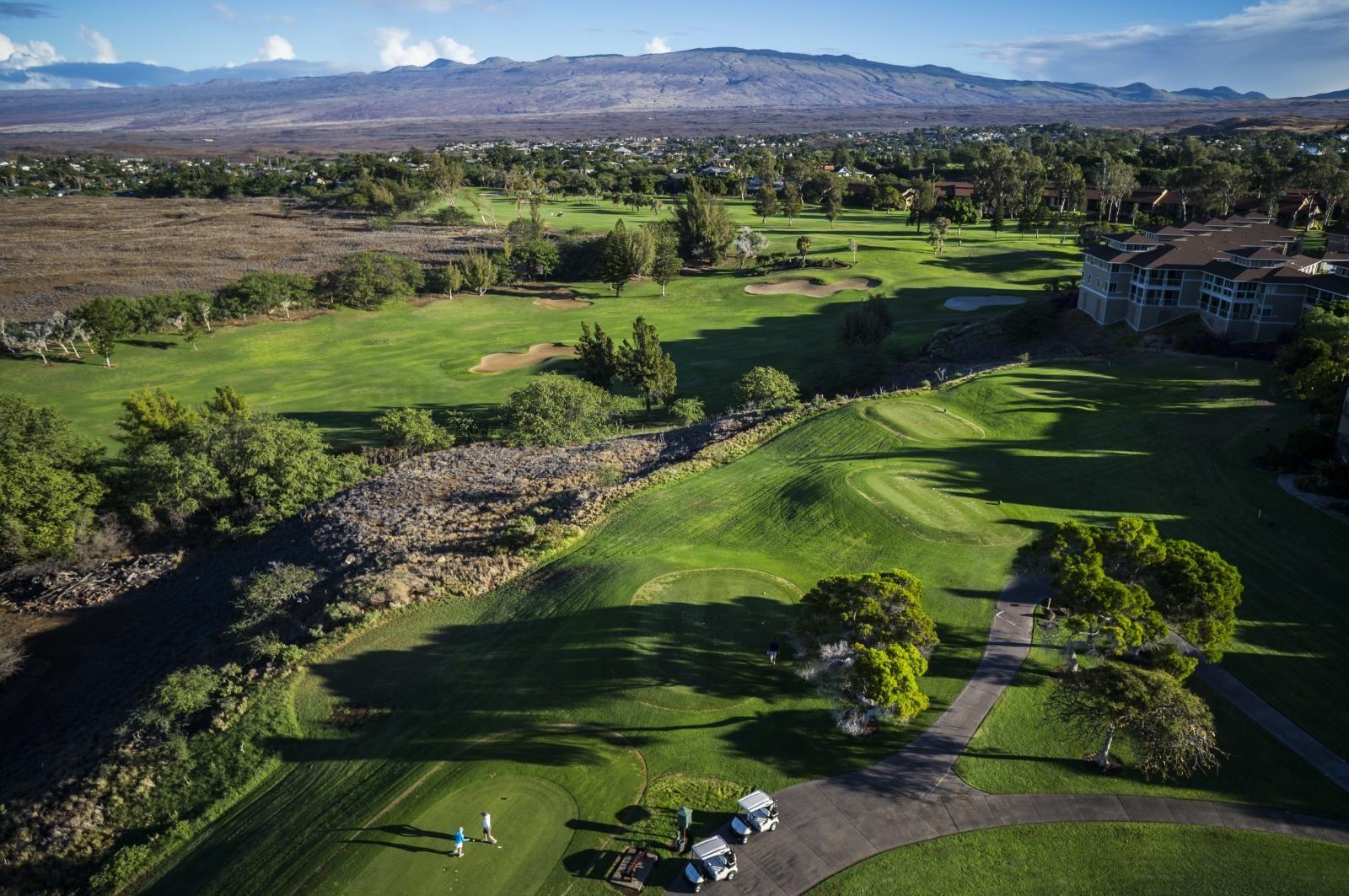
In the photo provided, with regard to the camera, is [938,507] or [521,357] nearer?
[938,507]

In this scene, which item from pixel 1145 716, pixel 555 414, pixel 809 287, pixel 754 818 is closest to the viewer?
pixel 754 818

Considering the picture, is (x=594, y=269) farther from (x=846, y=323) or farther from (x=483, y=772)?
(x=483, y=772)

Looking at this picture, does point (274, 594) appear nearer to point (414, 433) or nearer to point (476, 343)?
point (414, 433)

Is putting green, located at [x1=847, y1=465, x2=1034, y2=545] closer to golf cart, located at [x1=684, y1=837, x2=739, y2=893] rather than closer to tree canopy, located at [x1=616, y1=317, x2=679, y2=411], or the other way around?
golf cart, located at [x1=684, y1=837, x2=739, y2=893]

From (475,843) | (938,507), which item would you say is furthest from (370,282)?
(475,843)

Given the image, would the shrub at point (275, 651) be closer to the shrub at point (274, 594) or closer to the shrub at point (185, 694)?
the shrub at point (185, 694)

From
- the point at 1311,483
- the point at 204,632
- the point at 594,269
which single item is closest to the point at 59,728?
the point at 204,632

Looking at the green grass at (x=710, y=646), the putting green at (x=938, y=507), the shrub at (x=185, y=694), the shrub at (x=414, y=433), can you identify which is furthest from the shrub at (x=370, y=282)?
the shrub at (x=185, y=694)
